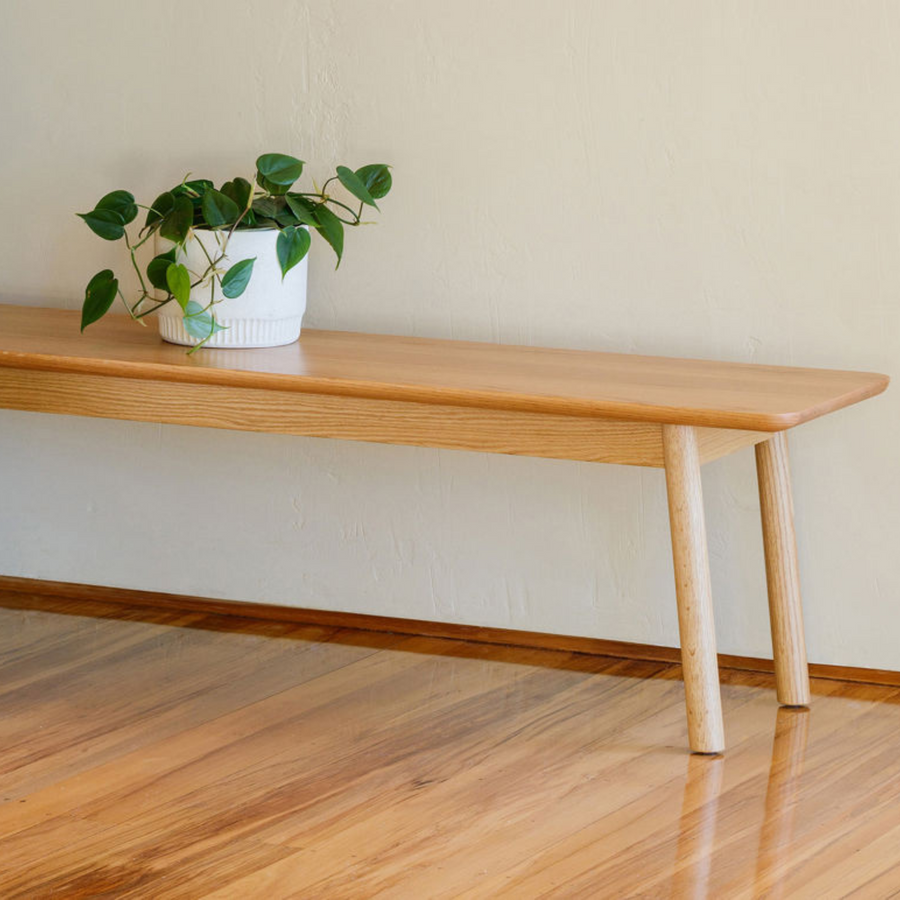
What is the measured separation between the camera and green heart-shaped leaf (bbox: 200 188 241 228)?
7.07 feet

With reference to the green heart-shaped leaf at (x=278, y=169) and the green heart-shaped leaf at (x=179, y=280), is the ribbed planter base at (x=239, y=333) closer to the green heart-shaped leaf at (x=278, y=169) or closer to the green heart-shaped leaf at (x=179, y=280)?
the green heart-shaped leaf at (x=179, y=280)

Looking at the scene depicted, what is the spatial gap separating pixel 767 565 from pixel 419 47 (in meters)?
0.91

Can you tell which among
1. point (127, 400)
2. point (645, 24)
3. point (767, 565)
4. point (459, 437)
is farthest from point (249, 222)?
point (767, 565)

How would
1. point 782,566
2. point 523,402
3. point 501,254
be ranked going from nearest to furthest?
1. point 523,402
2. point 782,566
3. point 501,254

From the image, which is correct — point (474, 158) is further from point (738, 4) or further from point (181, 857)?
point (181, 857)

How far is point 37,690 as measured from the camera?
2250 mm

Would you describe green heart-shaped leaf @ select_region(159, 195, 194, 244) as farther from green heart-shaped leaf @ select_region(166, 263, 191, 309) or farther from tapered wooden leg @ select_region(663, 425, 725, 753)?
tapered wooden leg @ select_region(663, 425, 725, 753)

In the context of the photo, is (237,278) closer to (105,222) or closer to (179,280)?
(179,280)

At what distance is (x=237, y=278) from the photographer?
7.11 feet

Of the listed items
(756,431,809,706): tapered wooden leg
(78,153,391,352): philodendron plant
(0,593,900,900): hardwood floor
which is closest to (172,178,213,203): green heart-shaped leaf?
(78,153,391,352): philodendron plant

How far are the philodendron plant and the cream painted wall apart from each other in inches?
10.3

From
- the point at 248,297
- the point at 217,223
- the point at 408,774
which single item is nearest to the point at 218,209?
the point at 217,223

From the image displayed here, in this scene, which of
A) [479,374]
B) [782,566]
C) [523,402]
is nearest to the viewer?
[523,402]

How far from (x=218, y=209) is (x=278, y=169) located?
0.10 metres
